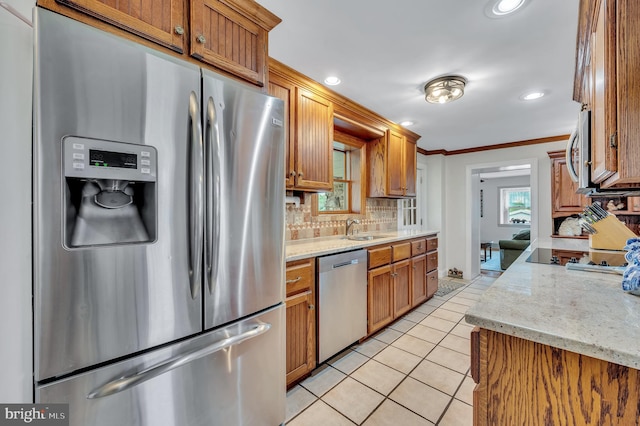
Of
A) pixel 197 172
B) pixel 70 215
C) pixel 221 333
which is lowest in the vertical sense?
pixel 221 333

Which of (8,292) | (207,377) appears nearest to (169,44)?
(8,292)

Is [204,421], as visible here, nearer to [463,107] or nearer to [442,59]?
[442,59]

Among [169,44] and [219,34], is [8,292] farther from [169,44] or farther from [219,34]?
[219,34]

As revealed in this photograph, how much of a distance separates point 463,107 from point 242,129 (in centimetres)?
260

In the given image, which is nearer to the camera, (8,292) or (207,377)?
(8,292)

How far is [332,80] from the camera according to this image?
2252 mm

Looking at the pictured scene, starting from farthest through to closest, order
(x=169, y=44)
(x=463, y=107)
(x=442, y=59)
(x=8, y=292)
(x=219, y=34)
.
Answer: (x=463, y=107)
(x=442, y=59)
(x=219, y=34)
(x=169, y=44)
(x=8, y=292)

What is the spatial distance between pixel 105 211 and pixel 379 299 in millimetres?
2280

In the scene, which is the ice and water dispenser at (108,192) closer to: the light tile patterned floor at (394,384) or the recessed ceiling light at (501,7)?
the light tile patterned floor at (394,384)

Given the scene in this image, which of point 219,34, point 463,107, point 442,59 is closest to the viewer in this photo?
point 219,34

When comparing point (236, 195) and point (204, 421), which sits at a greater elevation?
point (236, 195)

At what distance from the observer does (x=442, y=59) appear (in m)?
1.92

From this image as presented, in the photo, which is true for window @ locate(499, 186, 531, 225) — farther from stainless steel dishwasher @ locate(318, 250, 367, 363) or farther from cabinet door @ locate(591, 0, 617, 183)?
cabinet door @ locate(591, 0, 617, 183)

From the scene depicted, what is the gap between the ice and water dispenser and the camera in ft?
2.67
